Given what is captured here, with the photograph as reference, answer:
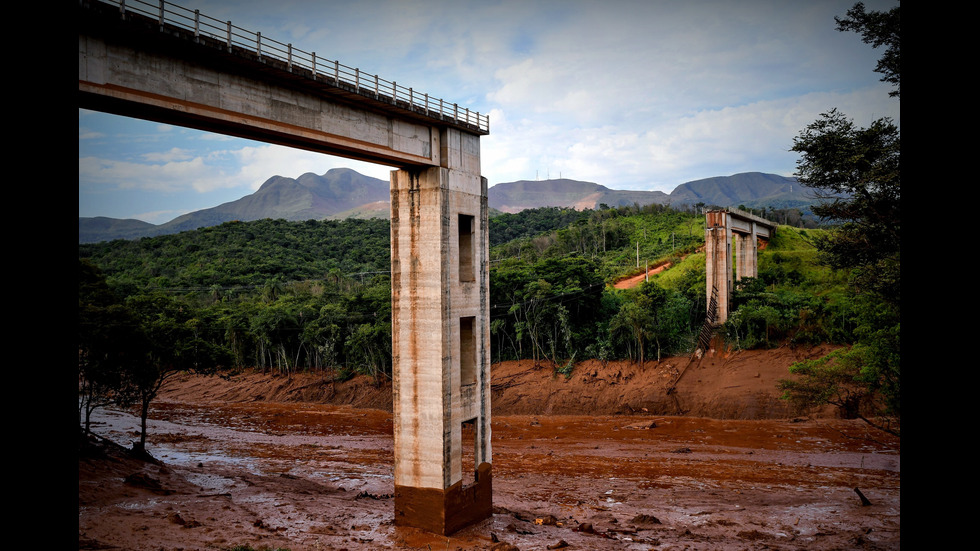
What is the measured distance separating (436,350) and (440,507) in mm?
4208

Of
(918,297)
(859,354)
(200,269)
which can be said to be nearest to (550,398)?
(859,354)

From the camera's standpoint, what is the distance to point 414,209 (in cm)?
1686

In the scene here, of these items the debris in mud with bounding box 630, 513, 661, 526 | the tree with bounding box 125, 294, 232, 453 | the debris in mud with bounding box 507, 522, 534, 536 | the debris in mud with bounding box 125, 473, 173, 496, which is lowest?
the debris in mud with bounding box 630, 513, 661, 526

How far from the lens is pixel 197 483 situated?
21.1 m

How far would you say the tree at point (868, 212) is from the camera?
16.4 meters

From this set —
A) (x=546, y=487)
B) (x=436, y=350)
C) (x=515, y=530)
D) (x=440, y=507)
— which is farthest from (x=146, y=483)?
(x=546, y=487)

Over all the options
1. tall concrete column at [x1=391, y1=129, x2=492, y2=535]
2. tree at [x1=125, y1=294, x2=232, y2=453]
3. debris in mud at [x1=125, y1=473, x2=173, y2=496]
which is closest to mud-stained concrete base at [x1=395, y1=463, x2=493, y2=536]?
tall concrete column at [x1=391, y1=129, x2=492, y2=535]

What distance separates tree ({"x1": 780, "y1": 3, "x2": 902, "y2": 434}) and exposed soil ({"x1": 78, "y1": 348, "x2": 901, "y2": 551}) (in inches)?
166

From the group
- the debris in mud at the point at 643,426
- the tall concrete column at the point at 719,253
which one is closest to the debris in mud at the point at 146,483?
the debris in mud at the point at 643,426

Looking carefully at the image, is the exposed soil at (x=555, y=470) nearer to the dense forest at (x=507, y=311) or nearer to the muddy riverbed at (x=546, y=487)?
the muddy riverbed at (x=546, y=487)

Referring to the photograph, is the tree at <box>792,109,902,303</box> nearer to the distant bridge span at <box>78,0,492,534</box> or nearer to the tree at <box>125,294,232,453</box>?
the distant bridge span at <box>78,0,492,534</box>

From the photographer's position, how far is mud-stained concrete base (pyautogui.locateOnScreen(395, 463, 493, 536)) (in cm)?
1599

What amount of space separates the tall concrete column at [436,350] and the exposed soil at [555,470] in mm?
1033

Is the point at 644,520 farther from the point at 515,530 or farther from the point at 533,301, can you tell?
the point at 533,301
